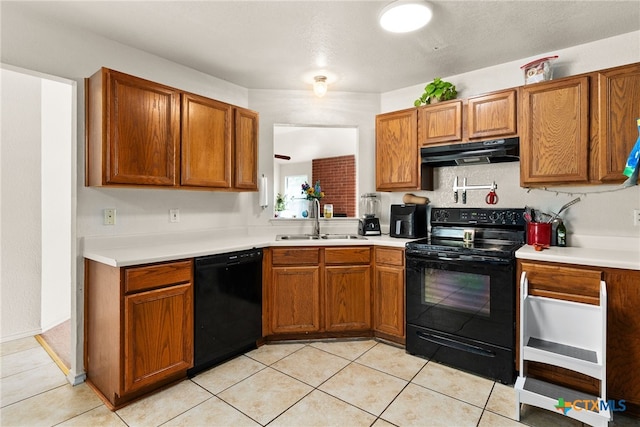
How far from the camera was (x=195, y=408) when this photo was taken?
6.40 ft

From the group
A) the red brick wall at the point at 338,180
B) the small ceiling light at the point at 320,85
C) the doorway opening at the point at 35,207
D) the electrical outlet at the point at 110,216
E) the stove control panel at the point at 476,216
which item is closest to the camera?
the electrical outlet at the point at 110,216

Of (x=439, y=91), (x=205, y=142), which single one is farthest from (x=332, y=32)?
(x=205, y=142)

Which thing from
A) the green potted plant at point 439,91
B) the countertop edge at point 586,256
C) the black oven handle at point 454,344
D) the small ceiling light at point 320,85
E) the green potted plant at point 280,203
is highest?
the small ceiling light at point 320,85

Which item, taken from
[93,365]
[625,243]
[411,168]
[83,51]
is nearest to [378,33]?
[411,168]

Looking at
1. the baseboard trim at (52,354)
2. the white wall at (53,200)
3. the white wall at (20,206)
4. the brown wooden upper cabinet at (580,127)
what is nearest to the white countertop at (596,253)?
the brown wooden upper cabinet at (580,127)

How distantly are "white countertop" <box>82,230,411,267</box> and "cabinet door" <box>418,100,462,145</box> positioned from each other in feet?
3.14

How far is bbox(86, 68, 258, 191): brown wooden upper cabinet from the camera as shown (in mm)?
2119

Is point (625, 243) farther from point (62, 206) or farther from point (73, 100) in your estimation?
point (62, 206)

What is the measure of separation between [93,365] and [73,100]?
70.6 inches

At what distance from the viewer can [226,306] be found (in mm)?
2469

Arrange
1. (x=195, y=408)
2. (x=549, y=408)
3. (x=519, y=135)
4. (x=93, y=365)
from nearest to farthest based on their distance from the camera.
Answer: (x=549, y=408)
(x=195, y=408)
(x=93, y=365)
(x=519, y=135)

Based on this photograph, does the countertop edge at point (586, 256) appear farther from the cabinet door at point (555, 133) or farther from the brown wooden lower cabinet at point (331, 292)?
the brown wooden lower cabinet at point (331, 292)

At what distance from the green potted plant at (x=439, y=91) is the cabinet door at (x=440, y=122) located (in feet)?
0.33

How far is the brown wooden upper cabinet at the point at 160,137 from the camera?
212 centimetres
